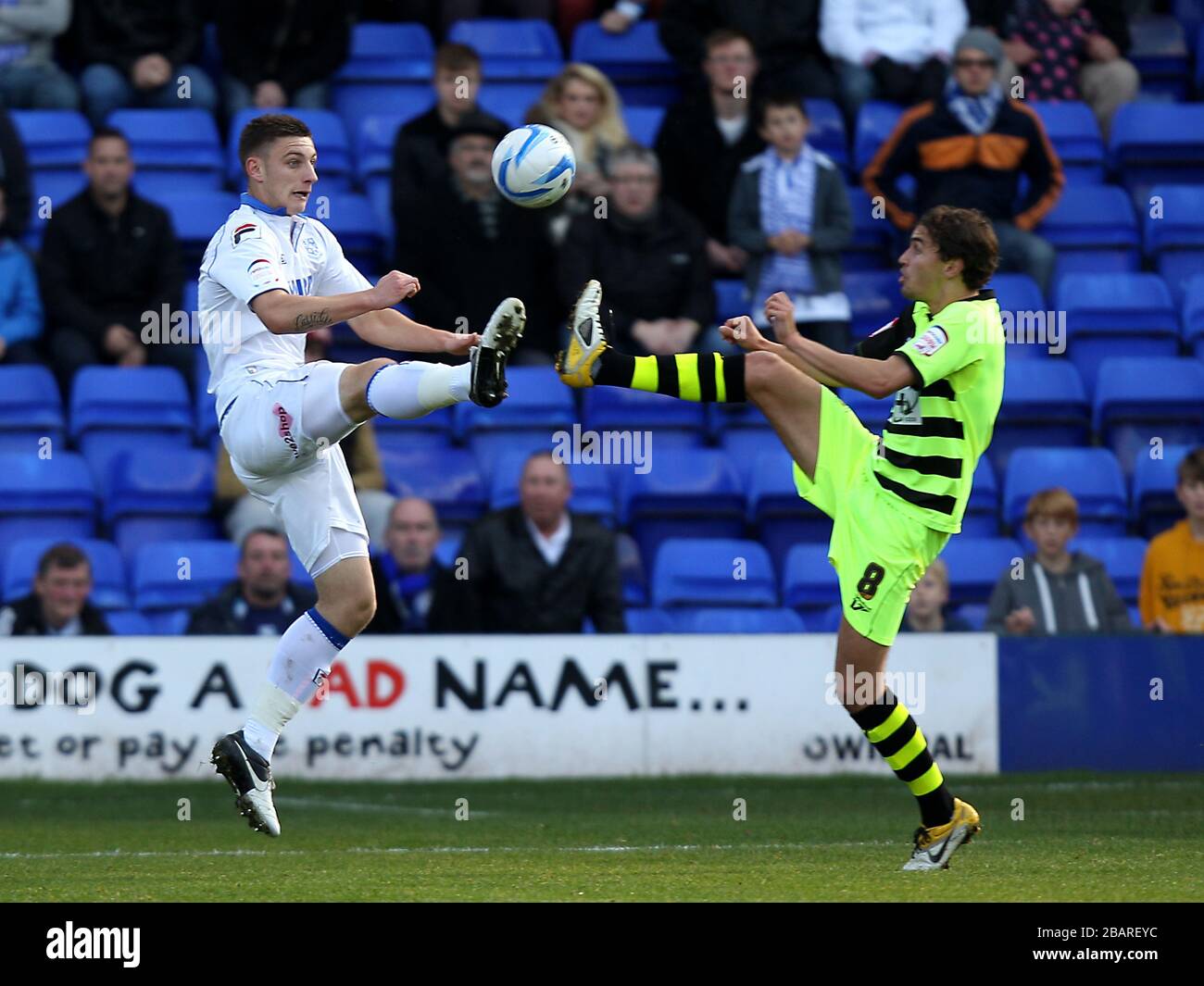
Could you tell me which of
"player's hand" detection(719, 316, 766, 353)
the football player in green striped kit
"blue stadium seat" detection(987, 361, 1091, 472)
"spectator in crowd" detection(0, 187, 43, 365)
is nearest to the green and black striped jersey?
the football player in green striped kit

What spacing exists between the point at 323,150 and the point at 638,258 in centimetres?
224

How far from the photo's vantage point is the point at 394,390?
709 centimetres

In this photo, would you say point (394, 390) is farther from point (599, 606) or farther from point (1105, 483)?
point (1105, 483)

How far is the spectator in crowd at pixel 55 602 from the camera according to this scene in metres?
10.6

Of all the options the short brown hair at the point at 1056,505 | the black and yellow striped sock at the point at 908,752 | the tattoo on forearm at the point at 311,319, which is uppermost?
the tattoo on forearm at the point at 311,319

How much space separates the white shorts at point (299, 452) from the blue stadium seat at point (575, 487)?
3.99 metres

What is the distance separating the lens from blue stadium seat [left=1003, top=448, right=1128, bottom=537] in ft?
40.4

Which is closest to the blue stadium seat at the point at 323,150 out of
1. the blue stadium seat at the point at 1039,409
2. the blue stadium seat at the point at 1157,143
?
the blue stadium seat at the point at 1039,409

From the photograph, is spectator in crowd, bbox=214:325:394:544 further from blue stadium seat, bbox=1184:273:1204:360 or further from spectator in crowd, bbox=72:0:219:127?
blue stadium seat, bbox=1184:273:1204:360

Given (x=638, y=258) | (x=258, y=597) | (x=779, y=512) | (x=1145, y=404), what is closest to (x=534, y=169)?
(x=258, y=597)

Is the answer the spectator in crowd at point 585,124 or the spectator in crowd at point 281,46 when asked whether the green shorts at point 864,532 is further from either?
the spectator in crowd at point 281,46

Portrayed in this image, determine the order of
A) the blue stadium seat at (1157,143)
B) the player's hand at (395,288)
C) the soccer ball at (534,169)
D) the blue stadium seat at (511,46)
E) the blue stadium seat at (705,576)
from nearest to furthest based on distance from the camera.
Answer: the player's hand at (395,288)
the soccer ball at (534,169)
the blue stadium seat at (705,576)
the blue stadium seat at (511,46)
the blue stadium seat at (1157,143)

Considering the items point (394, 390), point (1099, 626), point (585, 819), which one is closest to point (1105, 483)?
point (1099, 626)
